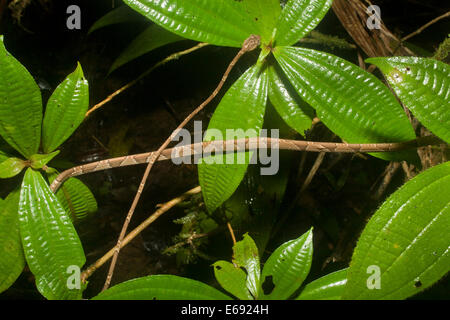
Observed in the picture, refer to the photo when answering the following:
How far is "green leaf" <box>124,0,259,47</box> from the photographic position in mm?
759

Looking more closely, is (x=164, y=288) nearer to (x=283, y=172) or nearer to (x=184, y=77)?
(x=283, y=172)

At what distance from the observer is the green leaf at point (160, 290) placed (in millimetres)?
774

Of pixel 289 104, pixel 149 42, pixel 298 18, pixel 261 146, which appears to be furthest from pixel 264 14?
pixel 149 42

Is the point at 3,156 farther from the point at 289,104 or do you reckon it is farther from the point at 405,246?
the point at 405,246

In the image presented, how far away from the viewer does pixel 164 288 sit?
2.61ft

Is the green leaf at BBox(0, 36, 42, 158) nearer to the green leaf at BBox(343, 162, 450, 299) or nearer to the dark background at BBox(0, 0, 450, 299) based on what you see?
the dark background at BBox(0, 0, 450, 299)

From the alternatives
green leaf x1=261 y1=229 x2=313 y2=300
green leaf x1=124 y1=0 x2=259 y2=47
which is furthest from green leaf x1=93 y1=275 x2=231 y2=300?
green leaf x1=124 y1=0 x2=259 y2=47

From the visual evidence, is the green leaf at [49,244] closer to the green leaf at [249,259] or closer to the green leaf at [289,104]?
the green leaf at [249,259]

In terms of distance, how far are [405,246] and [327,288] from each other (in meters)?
0.23

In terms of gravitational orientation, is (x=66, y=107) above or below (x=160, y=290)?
above

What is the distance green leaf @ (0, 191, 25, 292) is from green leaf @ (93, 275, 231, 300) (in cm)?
23

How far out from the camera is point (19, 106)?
80 centimetres

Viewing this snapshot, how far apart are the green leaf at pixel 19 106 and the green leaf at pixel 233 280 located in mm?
574
